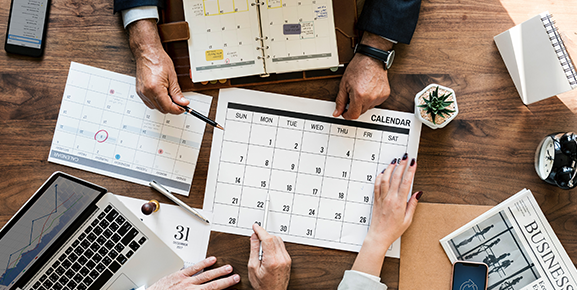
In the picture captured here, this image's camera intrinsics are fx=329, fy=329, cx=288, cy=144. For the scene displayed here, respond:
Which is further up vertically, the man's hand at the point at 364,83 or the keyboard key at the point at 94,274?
the man's hand at the point at 364,83

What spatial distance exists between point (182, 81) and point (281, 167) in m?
0.56

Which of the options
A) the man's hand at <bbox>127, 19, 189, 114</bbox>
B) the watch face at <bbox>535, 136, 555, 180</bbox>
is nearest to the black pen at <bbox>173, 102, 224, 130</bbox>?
the man's hand at <bbox>127, 19, 189, 114</bbox>

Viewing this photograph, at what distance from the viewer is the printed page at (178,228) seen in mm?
1408

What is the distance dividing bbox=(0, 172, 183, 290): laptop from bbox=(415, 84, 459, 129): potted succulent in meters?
1.18

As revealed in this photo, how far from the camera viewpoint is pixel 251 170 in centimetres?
142

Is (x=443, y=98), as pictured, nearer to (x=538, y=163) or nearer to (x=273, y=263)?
(x=538, y=163)

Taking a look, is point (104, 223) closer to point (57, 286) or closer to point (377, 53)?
point (57, 286)

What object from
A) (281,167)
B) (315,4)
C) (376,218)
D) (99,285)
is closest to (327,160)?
(281,167)

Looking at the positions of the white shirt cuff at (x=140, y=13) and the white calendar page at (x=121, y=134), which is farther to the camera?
the white calendar page at (x=121, y=134)

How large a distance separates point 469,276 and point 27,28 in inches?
84.5

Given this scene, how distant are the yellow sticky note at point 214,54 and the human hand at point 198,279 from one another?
0.84 m

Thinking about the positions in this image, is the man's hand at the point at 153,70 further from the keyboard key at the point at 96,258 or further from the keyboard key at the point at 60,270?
the keyboard key at the point at 60,270

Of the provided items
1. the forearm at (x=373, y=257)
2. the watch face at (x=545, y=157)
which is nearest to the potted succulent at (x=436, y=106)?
the watch face at (x=545, y=157)

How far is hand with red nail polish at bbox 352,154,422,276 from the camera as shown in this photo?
1.35 meters
